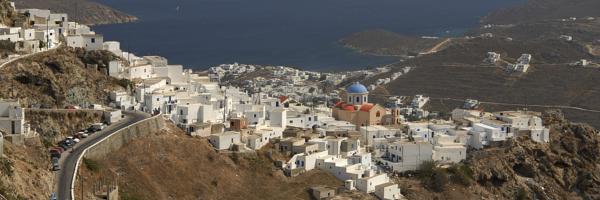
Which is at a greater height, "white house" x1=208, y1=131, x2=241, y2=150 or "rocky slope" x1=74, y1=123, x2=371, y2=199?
"white house" x1=208, y1=131, x2=241, y2=150

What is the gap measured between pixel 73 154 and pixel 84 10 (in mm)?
107652

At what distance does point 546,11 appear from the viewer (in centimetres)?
13662

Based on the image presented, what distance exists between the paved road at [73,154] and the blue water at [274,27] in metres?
59.1

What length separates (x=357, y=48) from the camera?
391 ft

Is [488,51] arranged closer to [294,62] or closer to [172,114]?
[294,62]

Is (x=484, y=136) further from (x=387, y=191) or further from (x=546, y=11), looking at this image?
(x=546, y=11)

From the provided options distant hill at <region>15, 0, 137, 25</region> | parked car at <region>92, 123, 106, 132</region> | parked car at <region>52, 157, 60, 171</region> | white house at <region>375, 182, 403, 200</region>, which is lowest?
white house at <region>375, 182, 403, 200</region>

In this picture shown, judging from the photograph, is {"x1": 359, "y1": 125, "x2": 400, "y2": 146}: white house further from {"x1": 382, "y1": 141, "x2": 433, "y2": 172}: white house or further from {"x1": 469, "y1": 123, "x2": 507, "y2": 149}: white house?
{"x1": 469, "y1": 123, "x2": 507, "y2": 149}: white house

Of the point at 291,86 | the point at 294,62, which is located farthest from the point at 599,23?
the point at 291,86

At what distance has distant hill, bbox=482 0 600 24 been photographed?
125812 mm

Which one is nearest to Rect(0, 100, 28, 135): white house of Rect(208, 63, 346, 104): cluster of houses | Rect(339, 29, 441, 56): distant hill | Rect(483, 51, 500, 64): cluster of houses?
Rect(208, 63, 346, 104): cluster of houses

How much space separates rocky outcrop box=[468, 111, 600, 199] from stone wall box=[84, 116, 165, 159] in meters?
14.2

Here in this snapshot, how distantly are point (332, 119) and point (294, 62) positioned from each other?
188ft

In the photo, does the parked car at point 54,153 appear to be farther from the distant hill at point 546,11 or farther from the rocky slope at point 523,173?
the distant hill at point 546,11
